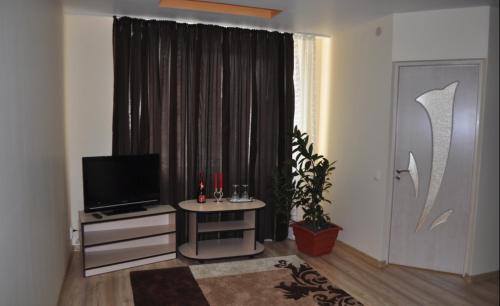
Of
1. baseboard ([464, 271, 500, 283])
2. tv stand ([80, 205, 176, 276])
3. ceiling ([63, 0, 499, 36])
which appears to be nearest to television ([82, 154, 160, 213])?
tv stand ([80, 205, 176, 276])

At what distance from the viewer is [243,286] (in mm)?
3627

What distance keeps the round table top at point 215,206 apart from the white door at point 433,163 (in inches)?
59.5

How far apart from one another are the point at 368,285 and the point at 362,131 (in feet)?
5.56

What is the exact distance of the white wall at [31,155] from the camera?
70.6 inches

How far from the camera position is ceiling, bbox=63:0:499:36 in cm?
365

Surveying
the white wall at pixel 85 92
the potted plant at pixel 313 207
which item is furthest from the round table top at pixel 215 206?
the white wall at pixel 85 92

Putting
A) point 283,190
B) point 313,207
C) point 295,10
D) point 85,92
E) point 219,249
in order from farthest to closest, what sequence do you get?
point 283,190
point 313,207
point 219,249
point 85,92
point 295,10

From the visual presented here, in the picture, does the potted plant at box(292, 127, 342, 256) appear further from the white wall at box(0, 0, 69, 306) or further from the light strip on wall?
the white wall at box(0, 0, 69, 306)

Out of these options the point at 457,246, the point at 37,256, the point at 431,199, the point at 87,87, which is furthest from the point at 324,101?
the point at 37,256

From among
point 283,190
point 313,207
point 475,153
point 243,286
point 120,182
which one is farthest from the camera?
point 283,190

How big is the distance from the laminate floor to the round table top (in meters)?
0.57

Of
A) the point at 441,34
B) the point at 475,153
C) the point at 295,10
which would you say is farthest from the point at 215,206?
the point at 441,34

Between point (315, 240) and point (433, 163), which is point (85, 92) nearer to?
point (315, 240)

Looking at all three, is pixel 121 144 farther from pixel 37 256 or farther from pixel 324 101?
pixel 324 101
